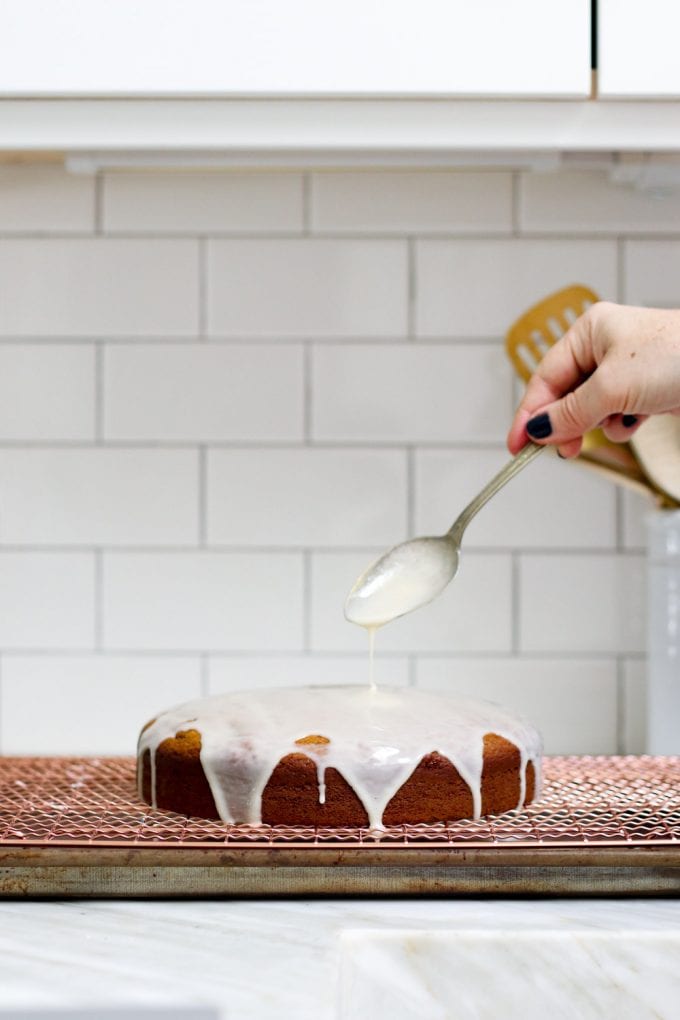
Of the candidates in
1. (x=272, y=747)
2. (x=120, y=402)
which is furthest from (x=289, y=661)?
(x=272, y=747)

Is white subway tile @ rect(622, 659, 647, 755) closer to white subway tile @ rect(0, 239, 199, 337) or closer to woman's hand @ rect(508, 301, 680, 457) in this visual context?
woman's hand @ rect(508, 301, 680, 457)

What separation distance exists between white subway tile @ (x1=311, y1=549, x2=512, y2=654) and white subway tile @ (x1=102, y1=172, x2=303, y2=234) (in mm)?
347

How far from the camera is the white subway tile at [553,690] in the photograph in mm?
1131

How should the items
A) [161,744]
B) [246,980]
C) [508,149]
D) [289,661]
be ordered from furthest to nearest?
[289,661] < [508,149] < [161,744] < [246,980]

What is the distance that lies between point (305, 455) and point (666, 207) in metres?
0.44

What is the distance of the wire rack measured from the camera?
648 millimetres

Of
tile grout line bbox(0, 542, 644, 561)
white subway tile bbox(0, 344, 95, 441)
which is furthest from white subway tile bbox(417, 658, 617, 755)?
white subway tile bbox(0, 344, 95, 441)

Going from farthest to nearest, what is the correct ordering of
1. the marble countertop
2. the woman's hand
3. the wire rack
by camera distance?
the woman's hand, the wire rack, the marble countertop

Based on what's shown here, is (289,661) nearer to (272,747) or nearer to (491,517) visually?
(491,517)

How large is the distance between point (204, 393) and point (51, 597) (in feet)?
0.84

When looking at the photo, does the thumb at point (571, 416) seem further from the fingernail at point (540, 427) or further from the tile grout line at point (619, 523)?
the tile grout line at point (619, 523)

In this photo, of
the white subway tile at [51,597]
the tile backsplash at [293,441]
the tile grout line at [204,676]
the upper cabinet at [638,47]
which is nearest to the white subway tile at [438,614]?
the tile backsplash at [293,441]

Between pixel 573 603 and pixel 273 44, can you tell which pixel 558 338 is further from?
pixel 273 44

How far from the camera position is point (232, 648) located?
1135mm
